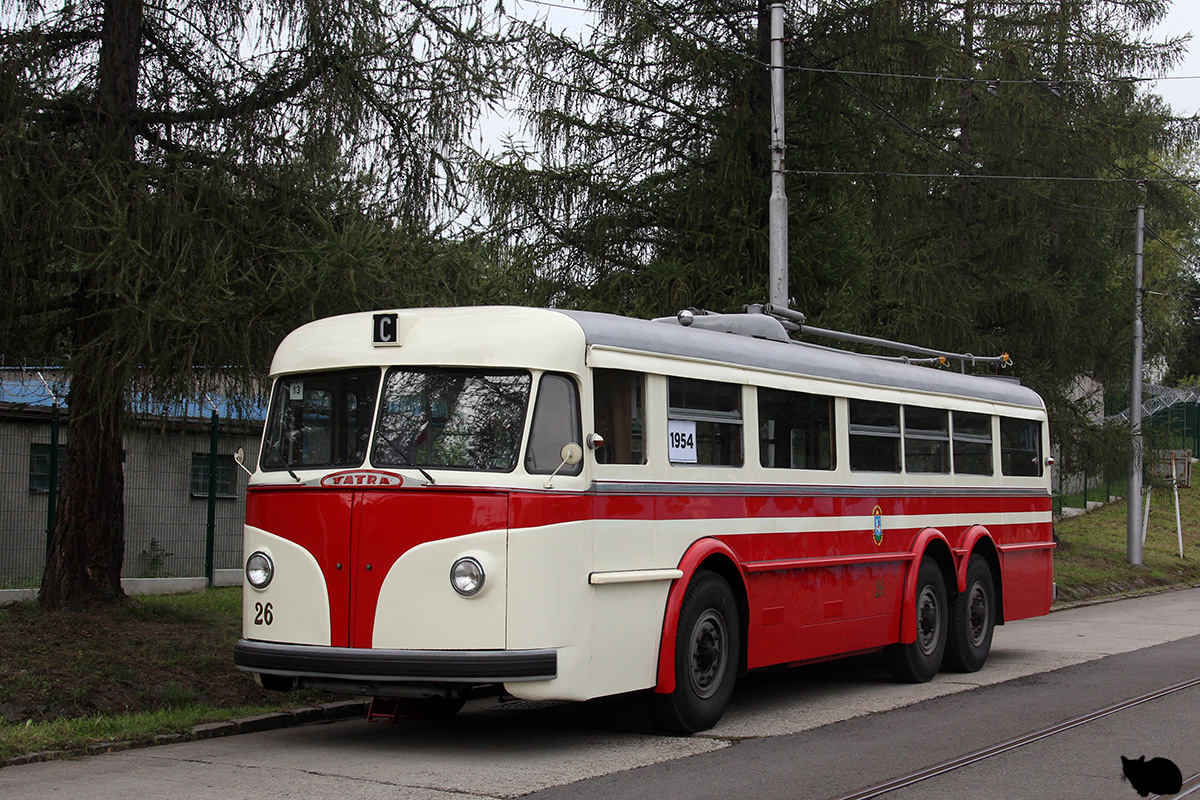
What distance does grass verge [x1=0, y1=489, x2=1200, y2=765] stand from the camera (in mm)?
8750

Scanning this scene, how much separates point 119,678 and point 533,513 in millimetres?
3587

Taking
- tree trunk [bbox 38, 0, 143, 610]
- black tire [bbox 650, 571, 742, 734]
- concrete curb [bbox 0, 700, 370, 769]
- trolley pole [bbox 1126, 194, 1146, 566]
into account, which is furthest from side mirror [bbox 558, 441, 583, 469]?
trolley pole [bbox 1126, 194, 1146, 566]

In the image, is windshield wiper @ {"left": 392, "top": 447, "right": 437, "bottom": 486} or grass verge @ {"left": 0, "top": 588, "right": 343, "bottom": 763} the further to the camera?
grass verge @ {"left": 0, "top": 588, "right": 343, "bottom": 763}

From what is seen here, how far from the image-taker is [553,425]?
8.53 meters

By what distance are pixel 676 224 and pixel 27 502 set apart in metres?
8.50

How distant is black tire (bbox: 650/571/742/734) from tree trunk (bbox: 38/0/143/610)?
4339 mm

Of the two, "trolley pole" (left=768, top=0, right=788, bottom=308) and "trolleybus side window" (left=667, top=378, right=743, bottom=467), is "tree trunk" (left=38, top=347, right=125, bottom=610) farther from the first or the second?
"trolley pole" (left=768, top=0, right=788, bottom=308)

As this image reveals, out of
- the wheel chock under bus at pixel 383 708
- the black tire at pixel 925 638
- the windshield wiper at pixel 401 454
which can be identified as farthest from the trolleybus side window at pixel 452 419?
the black tire at pixel 925 638

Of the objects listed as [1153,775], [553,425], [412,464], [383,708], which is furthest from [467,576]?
[1153,775]

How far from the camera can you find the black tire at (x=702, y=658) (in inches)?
360

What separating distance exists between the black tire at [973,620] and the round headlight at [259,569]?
7.02 m

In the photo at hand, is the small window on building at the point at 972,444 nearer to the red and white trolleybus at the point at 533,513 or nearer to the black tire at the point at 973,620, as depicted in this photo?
the black tire at the point at 973,620

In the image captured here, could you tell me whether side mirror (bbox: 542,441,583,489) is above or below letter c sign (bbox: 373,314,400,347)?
below

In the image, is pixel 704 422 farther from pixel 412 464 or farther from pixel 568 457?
pixel 412 464
